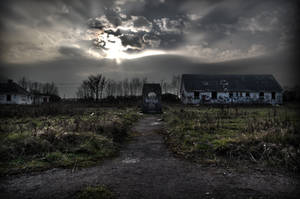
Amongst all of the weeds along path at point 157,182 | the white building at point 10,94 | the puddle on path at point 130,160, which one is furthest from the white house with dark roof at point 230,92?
the white building at point 10,94

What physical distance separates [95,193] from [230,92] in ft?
→ 114

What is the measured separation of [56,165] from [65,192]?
1428 mm

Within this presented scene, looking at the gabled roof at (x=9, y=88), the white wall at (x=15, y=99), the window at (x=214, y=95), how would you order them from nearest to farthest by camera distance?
the window at (x=214, y=95), the white wall at (x=15, y=99), the gabled roof at (x=9, y=88)

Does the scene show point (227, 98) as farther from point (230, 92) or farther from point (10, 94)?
point (10, 94)

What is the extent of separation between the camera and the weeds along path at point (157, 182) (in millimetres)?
2816

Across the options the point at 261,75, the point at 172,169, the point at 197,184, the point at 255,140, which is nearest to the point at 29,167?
the point at 172,169

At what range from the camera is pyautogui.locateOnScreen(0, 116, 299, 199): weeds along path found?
282 cm

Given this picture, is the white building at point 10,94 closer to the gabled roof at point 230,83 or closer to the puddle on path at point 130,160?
the gabled roof at point 230,83

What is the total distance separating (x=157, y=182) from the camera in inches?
127

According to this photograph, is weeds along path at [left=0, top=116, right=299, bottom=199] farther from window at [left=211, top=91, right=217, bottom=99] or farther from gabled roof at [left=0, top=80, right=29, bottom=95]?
gabled roof at [left=0, top=80, right=29, bottom=95]

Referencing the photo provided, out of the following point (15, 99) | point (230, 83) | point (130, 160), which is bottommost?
point (130, 160)

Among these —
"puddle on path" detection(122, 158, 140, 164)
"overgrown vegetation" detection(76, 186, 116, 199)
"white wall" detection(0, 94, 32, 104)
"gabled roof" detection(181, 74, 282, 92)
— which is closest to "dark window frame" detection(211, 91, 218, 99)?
"gabled roof" detection(181, 74, 282, 92)

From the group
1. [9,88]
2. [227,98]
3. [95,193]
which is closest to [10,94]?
[9,88]

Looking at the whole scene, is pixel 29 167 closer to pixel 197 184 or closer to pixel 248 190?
pixel 197 184
